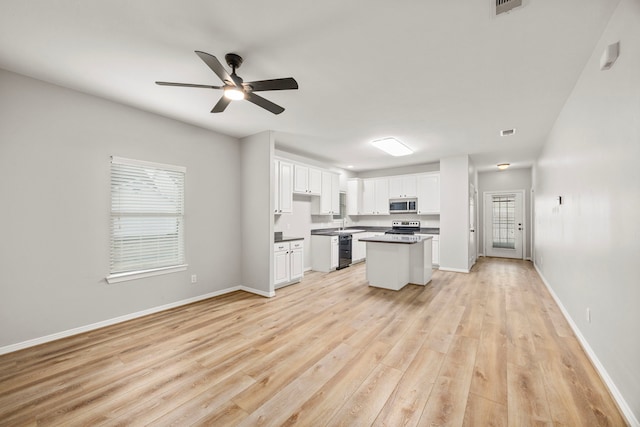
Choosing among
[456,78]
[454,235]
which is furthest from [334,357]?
[454,235]

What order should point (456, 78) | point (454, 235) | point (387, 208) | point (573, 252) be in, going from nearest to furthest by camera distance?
point (456, 78), point (573, 252), point (454, 235), point (387, 208)

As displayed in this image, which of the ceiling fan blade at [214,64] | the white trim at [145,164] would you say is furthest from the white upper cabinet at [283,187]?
the ceiling fan blade at [214,64]

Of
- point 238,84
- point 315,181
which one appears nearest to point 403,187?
point 315,181

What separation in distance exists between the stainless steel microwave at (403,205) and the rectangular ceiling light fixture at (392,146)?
1694mm

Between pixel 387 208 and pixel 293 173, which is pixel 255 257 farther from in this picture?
pixel 387 208

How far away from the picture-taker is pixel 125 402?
1904 millimetres

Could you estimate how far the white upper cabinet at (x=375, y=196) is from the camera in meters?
7.64

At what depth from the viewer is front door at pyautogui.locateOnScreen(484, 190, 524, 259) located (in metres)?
8.03

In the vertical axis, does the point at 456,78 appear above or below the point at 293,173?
above

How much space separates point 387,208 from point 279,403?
251 inches

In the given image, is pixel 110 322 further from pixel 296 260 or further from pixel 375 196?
pixel 375 196

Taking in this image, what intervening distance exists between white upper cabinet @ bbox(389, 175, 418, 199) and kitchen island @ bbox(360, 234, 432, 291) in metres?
2.35

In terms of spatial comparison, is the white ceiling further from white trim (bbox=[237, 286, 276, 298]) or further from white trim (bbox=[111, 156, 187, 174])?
white trim (bbox=[237, 286, 276, 298])

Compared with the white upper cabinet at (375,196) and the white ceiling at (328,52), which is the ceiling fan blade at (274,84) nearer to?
the white ceiling at (328,52)
